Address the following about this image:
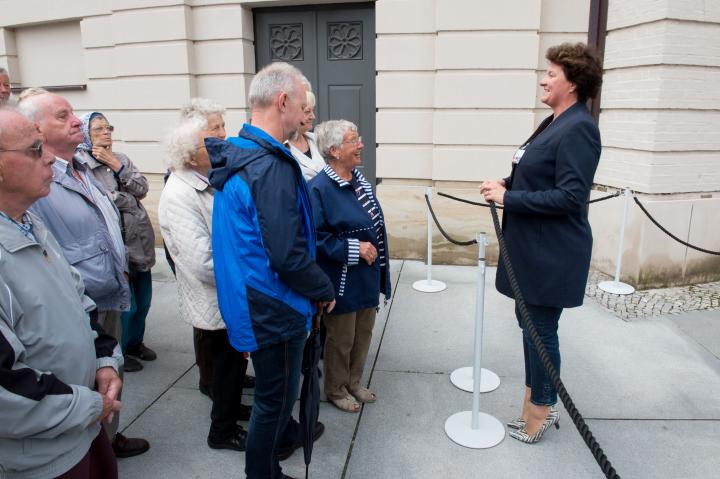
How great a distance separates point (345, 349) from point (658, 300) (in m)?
3.51

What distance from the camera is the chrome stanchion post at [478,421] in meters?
2.84

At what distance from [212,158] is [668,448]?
2.79 meters

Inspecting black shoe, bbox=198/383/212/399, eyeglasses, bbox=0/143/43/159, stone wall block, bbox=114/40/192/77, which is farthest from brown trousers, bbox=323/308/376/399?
stone wall block, bbox=114/40/192/77

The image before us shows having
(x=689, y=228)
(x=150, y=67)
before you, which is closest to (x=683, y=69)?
(x=689, y=228)

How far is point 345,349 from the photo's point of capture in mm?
3125

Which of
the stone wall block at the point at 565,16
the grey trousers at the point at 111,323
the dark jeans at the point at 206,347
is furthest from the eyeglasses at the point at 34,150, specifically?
the stone wall block at the point at 565,16

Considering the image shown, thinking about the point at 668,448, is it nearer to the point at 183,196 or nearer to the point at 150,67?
the point at 183,196

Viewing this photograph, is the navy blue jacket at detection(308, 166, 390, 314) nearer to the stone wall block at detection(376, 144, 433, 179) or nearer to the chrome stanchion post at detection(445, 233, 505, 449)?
the chrome stanchion post at detection(445, 233, 505, 449)

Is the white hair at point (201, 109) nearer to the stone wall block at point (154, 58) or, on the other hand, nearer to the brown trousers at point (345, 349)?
the brown trousers at point (345, 349)

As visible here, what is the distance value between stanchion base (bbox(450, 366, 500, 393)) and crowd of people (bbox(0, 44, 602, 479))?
0.46 m

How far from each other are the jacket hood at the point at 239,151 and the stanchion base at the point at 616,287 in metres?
4.19

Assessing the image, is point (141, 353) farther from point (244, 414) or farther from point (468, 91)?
point (468, 91)

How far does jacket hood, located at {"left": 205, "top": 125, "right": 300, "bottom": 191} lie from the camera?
2.07 m

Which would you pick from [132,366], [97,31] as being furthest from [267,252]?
[97,31]
